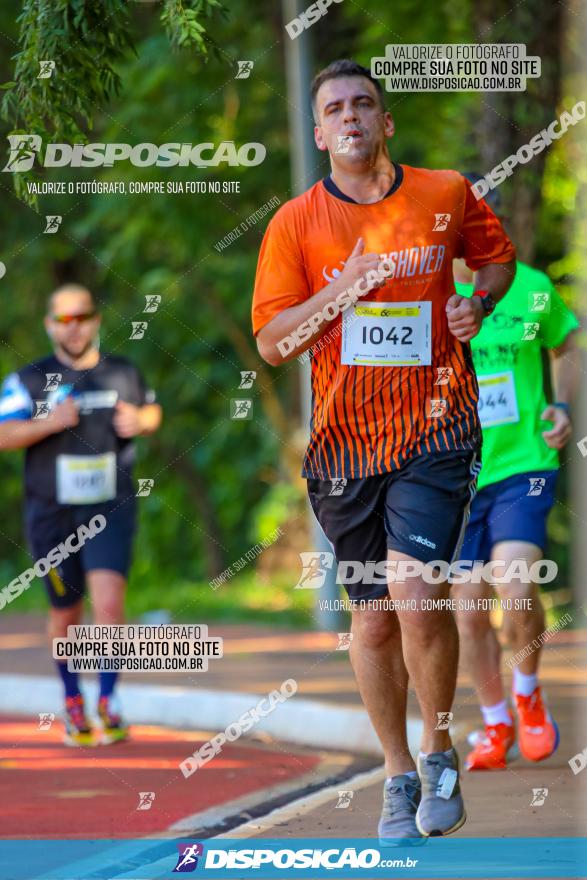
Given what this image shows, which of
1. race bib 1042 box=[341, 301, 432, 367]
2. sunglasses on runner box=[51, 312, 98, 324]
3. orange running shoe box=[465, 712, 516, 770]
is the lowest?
orange running shoe box=[465, 712, 516, 770]

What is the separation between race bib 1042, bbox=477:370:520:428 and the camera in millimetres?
7191

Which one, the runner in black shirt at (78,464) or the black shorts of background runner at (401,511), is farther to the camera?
the runner in black shirt at (78,464)

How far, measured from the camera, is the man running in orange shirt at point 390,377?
17.3 feet

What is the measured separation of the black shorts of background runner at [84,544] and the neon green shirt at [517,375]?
7.22ft

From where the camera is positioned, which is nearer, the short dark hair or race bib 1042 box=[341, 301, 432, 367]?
race bib 1042 box=[341, 301, 432, 367]

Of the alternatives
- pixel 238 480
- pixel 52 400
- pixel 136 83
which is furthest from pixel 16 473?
pixel 52 400

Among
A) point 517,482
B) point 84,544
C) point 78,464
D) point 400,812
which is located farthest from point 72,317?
point 400,812

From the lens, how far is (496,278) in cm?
575
